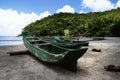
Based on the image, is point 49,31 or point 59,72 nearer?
point 59,72

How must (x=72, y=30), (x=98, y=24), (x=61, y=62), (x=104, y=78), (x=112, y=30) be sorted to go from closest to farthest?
(x=104, y=78) → (x=61, y=62) → (x=112, y=30) → (x=98, y=24) → (x=72, y=30)

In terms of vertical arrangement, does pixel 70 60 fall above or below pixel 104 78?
above

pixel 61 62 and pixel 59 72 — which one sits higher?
pixel 61 62

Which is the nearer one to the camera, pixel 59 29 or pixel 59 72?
pixel 59 72

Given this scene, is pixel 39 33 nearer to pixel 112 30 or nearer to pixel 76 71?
pixel 112 30

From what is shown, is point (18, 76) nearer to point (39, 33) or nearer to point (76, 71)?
point (76, 71)

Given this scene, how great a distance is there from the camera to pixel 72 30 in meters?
68.7

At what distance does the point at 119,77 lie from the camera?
705cm

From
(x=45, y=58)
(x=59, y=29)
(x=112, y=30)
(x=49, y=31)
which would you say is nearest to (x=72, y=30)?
(x=59, y=29)

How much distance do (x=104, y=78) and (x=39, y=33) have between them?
6958 centimetres

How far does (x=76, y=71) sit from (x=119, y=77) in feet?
5.99

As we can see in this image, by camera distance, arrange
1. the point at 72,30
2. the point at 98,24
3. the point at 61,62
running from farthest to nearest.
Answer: the point at 72,30 → the point at 98,24 → the point at 61,62

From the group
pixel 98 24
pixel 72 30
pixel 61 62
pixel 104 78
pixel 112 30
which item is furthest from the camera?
pixel 72 30

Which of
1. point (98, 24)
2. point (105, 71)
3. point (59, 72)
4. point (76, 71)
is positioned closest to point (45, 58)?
point (59, 72)
